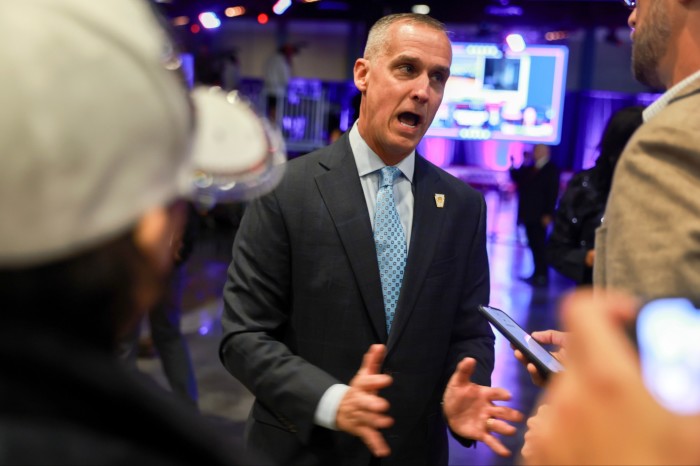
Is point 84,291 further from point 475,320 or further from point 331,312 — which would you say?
point 475,320

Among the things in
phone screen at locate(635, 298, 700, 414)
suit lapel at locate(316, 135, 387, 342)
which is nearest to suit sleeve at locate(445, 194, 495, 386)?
suit lapel at locate(316, 135, 387, 342)

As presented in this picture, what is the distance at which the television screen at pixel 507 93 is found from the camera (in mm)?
11945

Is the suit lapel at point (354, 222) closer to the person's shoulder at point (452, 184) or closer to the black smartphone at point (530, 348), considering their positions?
the person's shoulder at point (452, 184)

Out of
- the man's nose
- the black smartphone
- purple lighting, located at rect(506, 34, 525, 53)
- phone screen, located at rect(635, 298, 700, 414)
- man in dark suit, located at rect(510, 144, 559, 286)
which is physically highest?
purple lighting, located at rect(506, 34, 525, 53)

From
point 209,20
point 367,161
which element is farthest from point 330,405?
point 209,20

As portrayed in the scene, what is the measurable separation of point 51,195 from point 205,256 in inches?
382

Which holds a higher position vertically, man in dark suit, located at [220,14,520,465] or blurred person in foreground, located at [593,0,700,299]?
blurred person in foreground, located at [593,0,700,299]

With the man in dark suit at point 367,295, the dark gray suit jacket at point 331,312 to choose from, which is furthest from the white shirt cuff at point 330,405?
the dark gray suit jacket at point 331,312

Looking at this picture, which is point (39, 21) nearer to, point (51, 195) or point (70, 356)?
point (51, 195)

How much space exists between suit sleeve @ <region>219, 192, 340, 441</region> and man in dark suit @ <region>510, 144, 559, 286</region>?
7408 mm

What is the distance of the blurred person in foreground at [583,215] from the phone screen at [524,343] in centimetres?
218

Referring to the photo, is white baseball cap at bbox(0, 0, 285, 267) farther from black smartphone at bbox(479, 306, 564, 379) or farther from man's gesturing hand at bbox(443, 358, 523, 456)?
man's gesturing hand at bbox(443, 358, 523, 456)

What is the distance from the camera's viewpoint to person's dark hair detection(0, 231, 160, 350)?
578mm

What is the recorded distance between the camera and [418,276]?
1968 millimetres
